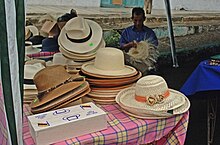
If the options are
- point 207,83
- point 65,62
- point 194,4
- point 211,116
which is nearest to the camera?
point 65,62

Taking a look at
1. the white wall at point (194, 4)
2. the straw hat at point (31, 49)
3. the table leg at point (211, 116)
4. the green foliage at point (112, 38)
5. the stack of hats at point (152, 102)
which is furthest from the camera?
the white wall at point (194, 4)

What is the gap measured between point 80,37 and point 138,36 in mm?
1204

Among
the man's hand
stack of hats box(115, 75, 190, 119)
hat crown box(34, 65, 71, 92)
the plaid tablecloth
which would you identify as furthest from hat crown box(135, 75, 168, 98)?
the man's hand

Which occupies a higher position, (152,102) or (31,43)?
(31,43)

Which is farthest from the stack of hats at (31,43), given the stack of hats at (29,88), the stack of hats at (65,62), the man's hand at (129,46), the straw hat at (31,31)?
the man's hand at (129,46)

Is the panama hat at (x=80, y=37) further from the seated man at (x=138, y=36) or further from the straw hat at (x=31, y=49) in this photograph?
the seated man at (x=138, y=36)

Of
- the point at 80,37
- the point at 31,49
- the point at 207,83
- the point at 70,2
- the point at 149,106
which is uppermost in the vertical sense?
the point at 70,2

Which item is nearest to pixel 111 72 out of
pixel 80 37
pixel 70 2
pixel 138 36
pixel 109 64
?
pixel 109 64

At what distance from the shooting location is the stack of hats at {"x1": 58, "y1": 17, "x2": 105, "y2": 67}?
1.82m

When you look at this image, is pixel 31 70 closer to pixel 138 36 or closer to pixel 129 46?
pixel 129 46

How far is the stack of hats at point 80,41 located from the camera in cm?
182

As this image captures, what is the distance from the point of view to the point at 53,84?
1344 millimetres

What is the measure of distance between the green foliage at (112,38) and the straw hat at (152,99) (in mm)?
1428

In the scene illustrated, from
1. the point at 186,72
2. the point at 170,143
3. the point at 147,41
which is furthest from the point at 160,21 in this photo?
the point at 170,143
